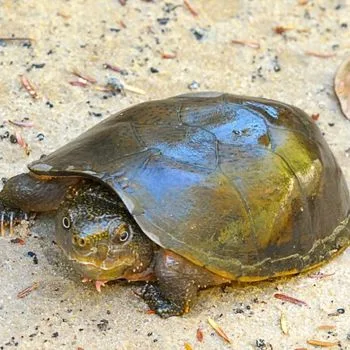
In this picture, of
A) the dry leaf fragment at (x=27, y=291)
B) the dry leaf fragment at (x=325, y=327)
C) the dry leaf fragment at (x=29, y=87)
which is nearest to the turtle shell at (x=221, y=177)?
the dry leaf fragment at (x=325, y=327)

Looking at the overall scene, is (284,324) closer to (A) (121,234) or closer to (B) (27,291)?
(A) (121,234)

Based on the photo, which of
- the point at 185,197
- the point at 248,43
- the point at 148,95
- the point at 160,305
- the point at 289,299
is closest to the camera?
the point at 185,197

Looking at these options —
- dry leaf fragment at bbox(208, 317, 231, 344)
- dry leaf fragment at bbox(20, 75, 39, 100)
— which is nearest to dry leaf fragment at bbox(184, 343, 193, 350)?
dry leaf fragment at bbox(208, 317, 231, 344)

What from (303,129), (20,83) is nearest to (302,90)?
(303,129)

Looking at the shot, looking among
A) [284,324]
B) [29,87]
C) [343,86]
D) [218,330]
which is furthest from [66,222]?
[343,86]

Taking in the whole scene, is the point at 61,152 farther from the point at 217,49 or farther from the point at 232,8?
the point at 232,8
